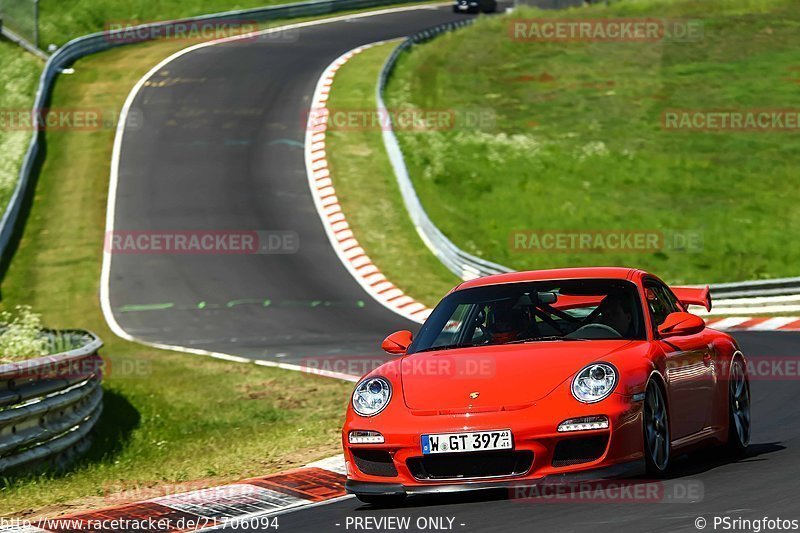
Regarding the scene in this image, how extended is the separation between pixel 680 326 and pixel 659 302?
87cm

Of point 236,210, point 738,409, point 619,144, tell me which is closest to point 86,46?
point 236,210

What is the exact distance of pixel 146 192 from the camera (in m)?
32.0

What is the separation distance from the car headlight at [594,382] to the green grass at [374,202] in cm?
1699

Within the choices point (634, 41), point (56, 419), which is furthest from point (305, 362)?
point (634, 41)

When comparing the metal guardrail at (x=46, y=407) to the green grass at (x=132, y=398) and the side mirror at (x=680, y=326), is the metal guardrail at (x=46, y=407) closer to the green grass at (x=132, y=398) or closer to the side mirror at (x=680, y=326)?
the green grass at (x=132, y=398)

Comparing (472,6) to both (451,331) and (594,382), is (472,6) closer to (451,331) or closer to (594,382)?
(451,331)

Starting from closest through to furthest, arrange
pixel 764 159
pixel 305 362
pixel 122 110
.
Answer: pixel 305 362 < pixel 764 159 < pixel 122 110

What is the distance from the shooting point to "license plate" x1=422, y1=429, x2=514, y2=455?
25.4 ft

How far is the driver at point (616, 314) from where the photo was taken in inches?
349

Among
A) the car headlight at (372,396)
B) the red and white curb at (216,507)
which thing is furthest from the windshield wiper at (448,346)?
the red and white curb at (216,507)

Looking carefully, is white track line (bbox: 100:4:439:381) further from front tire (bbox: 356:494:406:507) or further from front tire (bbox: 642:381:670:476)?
front tire (bbox: 642:381:670:476)

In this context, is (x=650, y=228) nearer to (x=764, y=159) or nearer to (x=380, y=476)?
(x=764, y=159)

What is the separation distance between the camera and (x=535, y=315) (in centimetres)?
907

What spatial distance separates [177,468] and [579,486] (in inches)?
176
